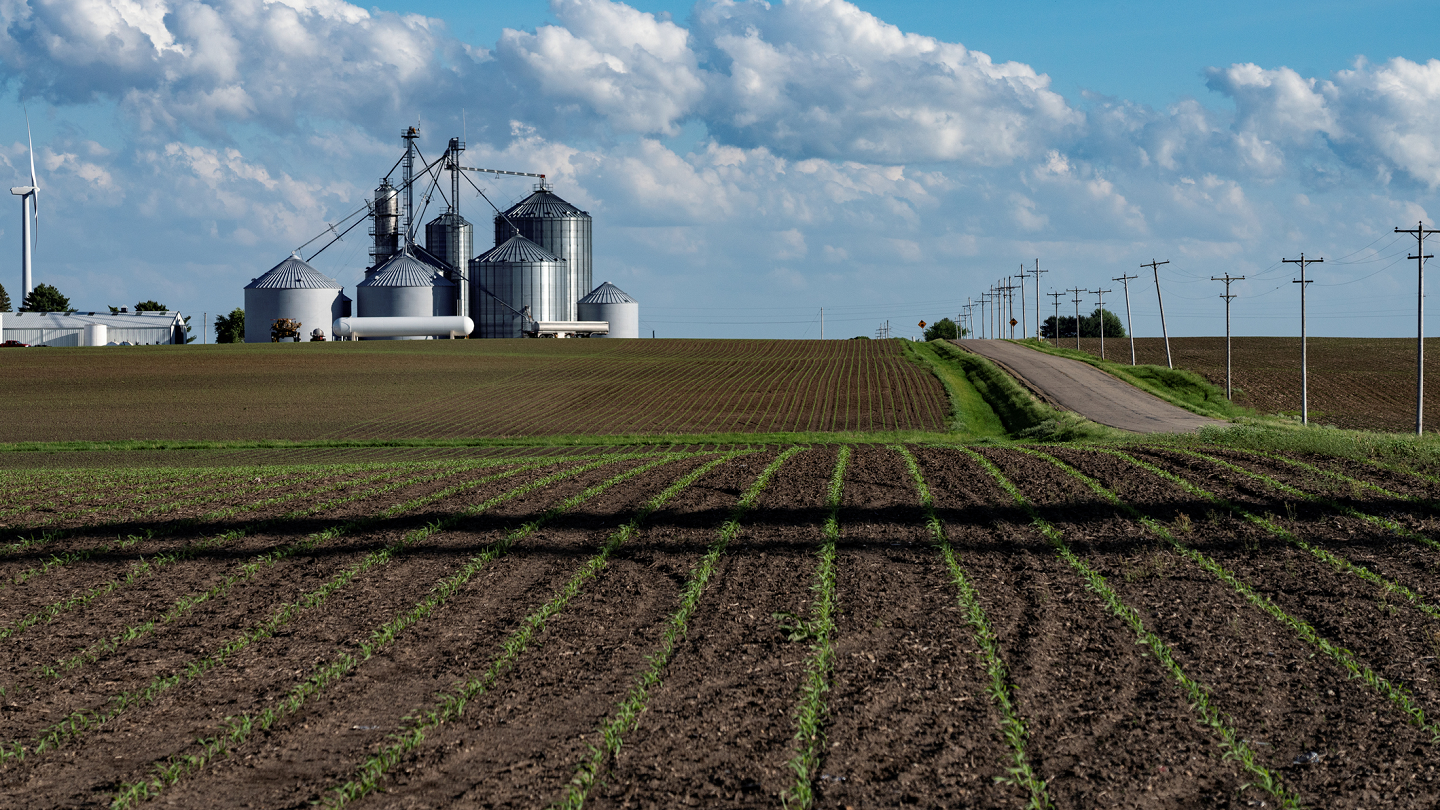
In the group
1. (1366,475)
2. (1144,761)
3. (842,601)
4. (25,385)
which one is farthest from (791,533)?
(25,385)

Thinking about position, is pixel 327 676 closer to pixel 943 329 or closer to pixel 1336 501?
pixel 1336 501

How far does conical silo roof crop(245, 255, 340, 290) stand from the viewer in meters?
106

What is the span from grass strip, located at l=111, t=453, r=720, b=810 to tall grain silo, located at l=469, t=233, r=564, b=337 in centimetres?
9080

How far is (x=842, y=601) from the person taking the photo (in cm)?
1079

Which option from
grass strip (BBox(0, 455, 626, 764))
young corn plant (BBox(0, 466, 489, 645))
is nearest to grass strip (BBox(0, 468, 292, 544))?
young corn plant (BBox(0, 466, 489, 645))

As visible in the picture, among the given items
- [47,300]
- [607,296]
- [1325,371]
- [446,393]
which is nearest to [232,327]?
[47,300]

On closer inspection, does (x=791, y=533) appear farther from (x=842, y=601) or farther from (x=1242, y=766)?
(x=1242, y=766)

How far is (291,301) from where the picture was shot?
10519 cm

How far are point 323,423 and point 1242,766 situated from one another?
38.3 meters

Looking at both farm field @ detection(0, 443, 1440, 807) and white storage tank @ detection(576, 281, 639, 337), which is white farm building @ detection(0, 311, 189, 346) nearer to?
white storage tank @ detection(576, 281, 639, 337)

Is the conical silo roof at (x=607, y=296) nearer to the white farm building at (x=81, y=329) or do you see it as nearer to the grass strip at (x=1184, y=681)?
the white farm building at (x=81, y=329)

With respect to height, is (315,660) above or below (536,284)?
below

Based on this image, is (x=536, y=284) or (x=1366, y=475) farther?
(x=536, y=284)

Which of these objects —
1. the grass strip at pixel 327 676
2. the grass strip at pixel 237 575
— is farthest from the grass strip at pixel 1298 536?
the grass strip at pixel 237 575
